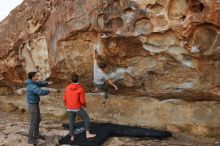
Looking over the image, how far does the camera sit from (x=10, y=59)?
1323 centimetres

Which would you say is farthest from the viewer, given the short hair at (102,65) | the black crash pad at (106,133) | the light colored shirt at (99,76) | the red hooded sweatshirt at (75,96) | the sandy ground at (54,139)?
the short hair at (102,65)

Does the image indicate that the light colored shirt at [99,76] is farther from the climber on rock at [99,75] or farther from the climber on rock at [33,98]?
the climber on rock at [33,98]

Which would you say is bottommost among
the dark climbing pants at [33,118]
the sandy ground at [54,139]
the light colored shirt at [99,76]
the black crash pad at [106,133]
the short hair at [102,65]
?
the sandy ground at [54,139]

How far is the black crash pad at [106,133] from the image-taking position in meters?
9.91

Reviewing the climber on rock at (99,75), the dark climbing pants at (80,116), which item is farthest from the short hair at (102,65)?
the dark climbing pants at (80,116)

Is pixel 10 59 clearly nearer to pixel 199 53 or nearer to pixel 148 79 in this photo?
pixel 148 79

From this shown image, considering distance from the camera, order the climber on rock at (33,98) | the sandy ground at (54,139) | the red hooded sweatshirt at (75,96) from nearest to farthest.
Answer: the red hooded sweatshirt at (75,96) < the climber on rock at (33,98) < the sandy ground at (54,139)

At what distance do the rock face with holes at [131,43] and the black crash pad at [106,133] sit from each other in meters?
1.04

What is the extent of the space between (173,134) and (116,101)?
188 centimetres

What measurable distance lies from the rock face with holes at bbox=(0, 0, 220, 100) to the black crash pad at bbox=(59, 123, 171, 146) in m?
1.04

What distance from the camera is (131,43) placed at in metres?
10.6

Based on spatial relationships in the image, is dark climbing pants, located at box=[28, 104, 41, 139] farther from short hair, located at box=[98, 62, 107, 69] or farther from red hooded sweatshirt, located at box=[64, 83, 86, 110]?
short hair, located at box=[98, 62, 107, 69]

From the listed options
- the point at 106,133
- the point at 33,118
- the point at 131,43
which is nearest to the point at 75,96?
the point at 33,118

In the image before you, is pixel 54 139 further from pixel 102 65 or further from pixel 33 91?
pixel 102 65
